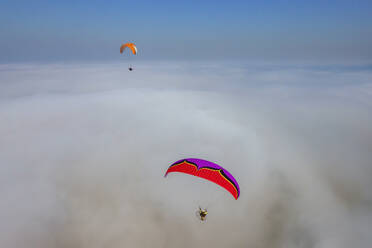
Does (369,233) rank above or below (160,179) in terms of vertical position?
below

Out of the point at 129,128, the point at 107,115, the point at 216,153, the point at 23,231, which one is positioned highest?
the point at 107,115

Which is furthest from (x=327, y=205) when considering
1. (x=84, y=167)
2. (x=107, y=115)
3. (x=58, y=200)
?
(x=107, y=115)

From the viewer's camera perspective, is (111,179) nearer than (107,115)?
Yes

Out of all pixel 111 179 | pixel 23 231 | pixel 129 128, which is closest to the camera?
pixel 23 231

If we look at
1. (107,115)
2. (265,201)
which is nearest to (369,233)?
(265,201)

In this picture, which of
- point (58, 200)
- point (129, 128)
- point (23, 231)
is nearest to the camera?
point (23, 231)

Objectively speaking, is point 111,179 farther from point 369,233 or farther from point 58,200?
point 369,233

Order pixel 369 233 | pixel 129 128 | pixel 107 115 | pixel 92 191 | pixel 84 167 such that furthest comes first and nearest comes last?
1. pixel 107 115
2. pixel 129 128
3. pixel 84 167
4. pixel 92 191
5. pixel 369 233

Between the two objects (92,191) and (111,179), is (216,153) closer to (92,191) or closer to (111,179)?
(111,179)

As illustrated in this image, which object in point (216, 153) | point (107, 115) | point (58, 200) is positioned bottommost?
point (58, 200)
